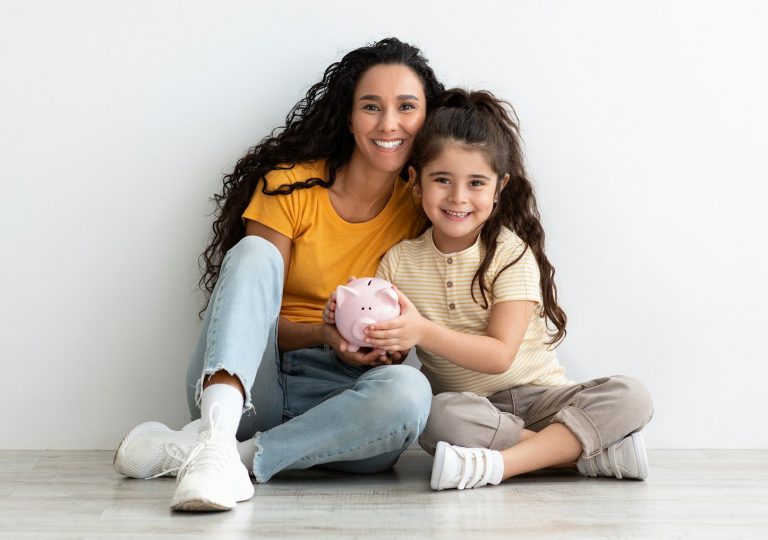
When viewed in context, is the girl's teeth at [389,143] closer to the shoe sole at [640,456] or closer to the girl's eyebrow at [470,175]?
the girl's eyebrow at [470,175]

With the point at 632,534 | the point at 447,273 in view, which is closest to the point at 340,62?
the point at 447,273

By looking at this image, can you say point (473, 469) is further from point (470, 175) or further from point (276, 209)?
point (276, 209)

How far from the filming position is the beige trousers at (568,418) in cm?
170

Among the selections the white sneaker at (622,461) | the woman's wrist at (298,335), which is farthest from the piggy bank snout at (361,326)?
the white sneaker at (622,461)

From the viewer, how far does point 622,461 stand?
171 centimetres

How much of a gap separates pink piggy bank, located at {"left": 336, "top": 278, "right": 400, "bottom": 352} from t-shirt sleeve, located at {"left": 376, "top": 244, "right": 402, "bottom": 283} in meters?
0.19

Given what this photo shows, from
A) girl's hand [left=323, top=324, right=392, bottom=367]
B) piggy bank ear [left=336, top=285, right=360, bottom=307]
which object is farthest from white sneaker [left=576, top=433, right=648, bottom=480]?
piggy bank ear [left=336, top=285, right=360, bottom=307]

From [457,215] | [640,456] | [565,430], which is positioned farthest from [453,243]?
[640,456]

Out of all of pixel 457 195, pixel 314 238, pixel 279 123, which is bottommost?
pixel 314 238

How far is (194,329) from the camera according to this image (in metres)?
2.06

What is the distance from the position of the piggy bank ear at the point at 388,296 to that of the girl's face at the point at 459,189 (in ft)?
0.68

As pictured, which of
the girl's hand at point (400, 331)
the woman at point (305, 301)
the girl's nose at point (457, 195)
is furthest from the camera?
the girl's nose at point (457, 195)

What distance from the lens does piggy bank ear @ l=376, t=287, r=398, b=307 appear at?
65.1 inches

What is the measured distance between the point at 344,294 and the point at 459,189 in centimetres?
30
